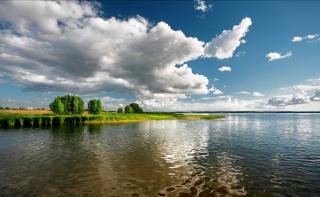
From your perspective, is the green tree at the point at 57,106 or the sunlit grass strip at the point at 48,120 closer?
the sunlit grass strip at the point at 48,120

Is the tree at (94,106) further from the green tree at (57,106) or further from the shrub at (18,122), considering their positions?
the shrub at (18,122)

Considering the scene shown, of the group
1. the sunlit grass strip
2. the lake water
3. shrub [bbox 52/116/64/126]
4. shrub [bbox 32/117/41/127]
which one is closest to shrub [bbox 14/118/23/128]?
the sunlit grass strip

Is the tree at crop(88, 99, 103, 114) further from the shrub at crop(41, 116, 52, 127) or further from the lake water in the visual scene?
the lake water

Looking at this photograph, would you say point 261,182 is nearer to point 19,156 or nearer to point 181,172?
point 181,172

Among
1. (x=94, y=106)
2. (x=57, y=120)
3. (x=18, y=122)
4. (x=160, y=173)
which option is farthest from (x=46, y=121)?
(x=160, y=173)

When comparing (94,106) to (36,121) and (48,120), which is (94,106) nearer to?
(48,120)

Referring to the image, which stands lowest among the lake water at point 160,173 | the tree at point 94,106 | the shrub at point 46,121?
the lake water at point 160,173

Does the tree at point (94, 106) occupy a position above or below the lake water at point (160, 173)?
above

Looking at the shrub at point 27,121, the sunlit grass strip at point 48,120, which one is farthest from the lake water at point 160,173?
the shrub at point 27,121

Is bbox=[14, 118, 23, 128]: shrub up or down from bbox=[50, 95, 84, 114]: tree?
down

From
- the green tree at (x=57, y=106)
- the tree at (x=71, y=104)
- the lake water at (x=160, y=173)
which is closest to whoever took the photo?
the lake water at (x=160, y=173)

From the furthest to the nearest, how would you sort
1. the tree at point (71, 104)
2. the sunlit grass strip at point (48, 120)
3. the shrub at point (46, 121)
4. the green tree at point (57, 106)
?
the tree at point (71, 104), the green tree at point (57, 106), the shrub at point (46, 121), the sunlit grass strip at point (48, 120)

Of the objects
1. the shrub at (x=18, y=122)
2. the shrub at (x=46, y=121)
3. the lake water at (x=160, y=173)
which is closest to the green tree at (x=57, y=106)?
the shrub at (x=46, y=121)

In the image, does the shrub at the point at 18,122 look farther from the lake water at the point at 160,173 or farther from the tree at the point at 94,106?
the tree at the point at 94,106
